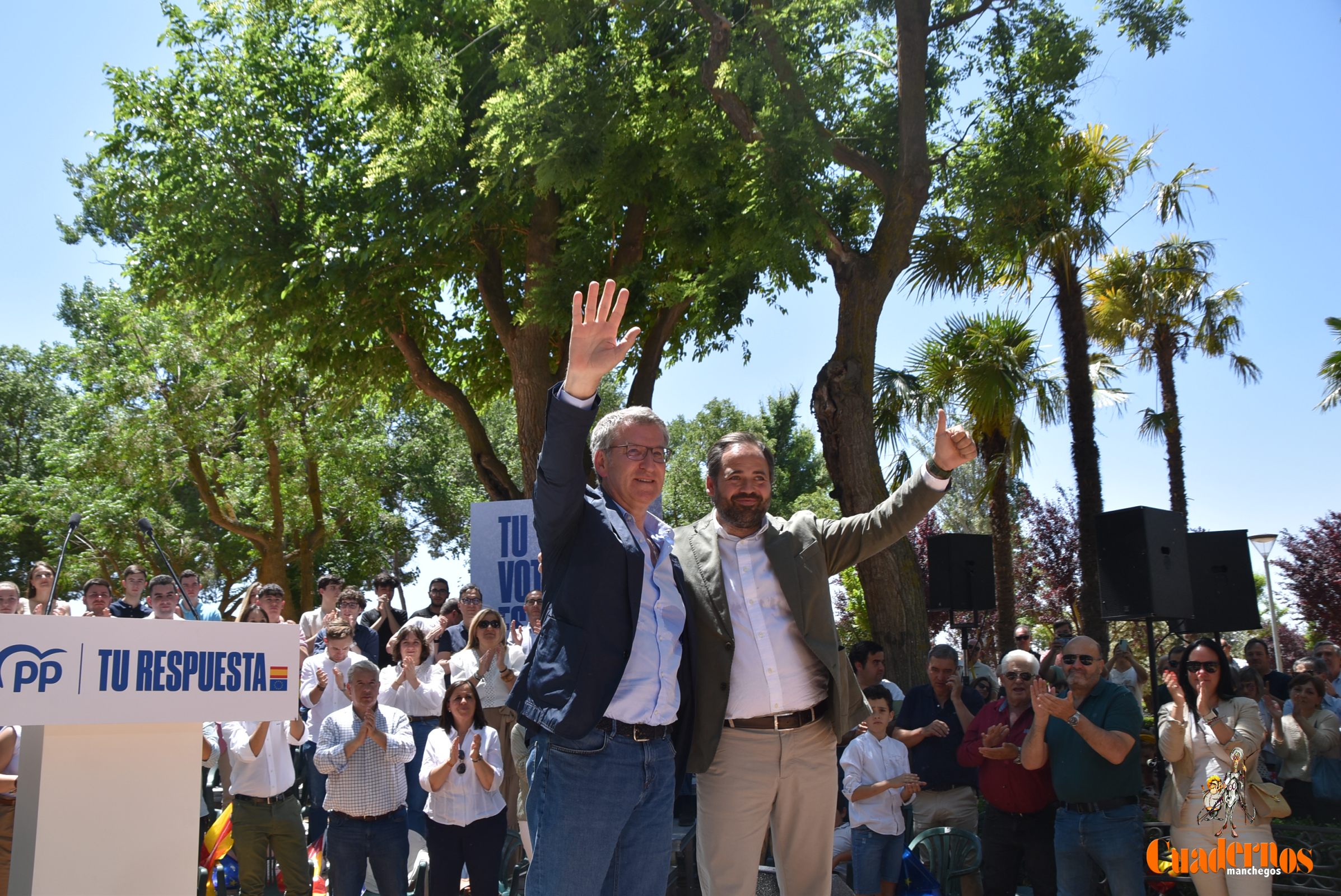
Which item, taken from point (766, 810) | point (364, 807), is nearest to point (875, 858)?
point (364, 807)

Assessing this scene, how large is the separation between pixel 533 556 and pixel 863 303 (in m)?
4.65

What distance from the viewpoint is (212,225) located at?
1330cm

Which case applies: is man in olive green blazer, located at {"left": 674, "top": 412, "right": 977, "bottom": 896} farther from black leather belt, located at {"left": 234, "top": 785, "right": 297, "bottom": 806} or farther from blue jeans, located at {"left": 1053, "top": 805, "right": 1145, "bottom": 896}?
black leather belt, located at {"left": 234, "top": 785, "right": 297, "bottom": 806}

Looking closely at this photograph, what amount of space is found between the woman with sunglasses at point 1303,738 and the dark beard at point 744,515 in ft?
22.1

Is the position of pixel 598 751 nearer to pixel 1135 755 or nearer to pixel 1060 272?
pixel 1135 755

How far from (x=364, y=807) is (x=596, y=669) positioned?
14.9 feet

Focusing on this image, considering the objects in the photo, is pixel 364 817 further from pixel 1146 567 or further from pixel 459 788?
pixel 1146 567

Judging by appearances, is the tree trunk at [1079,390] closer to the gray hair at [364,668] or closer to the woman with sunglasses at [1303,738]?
the woman with sunglasses at [1303,738]

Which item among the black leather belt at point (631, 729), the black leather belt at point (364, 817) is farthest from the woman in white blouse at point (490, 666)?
the black leather belt at point (631, 729)

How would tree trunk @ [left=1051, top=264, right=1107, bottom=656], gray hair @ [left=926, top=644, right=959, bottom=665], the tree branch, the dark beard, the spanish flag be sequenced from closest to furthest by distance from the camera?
1. the dark beard
2. the spanish flag
3. gray hair @ [left=926, top=644, right=959, bottom=665]
4. tree trunk @ [left=1051, top=264, right=1107, bottom=656]
5. the tree branch

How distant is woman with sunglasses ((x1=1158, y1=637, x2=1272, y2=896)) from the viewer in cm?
583

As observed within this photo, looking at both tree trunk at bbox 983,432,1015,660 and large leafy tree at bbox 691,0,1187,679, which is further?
tree trunk at bbox 983,432,1015,660

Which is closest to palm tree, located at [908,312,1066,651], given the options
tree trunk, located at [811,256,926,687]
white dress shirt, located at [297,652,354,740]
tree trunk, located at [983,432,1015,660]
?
tree trunk, located at [983,432,1015,660]

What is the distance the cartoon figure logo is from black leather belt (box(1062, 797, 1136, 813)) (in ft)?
1.25
